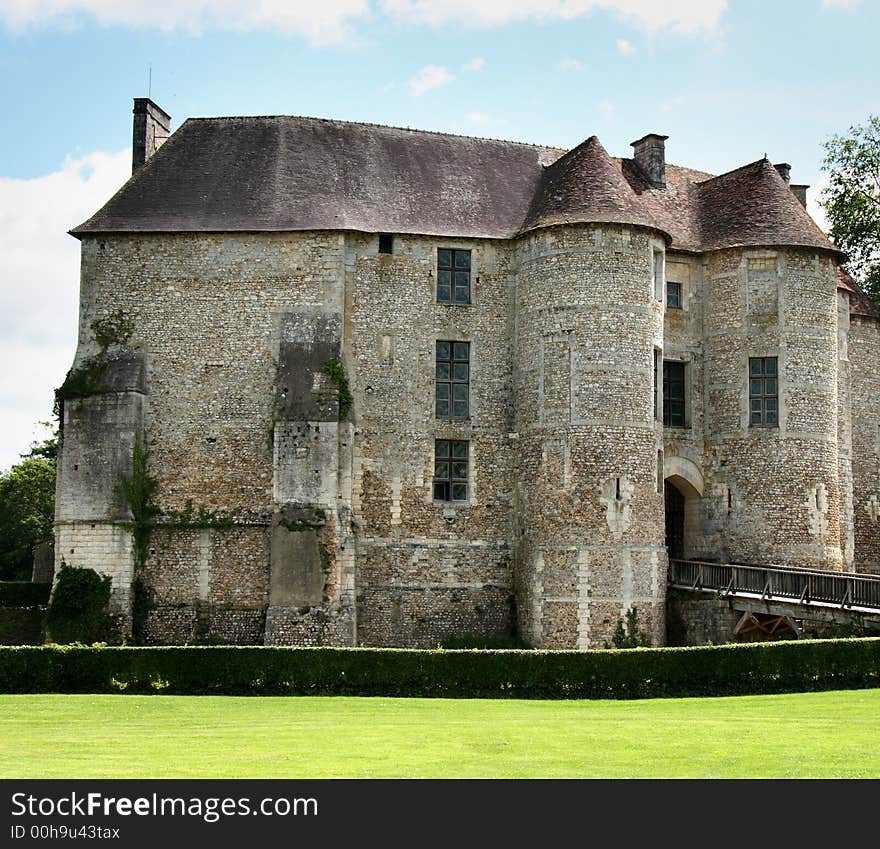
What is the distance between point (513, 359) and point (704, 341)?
6356 mm

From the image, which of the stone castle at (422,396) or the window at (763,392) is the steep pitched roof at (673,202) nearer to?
the stone castle at (422,396)

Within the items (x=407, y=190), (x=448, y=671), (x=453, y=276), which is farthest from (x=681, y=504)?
(x=448, y=671)

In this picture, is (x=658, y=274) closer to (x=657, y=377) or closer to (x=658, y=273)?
(x=658, y=273)

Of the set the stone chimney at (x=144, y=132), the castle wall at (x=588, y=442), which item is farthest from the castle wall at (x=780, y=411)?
the stone chimney at (x=144, y=132)

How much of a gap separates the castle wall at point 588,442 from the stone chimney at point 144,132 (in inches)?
490

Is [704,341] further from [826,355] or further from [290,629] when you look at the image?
[290,629]

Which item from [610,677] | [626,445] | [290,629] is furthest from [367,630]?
[610,677]

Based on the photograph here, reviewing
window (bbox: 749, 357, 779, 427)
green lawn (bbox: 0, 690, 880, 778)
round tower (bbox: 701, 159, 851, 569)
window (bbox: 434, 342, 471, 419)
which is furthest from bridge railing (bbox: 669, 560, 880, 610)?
window (bbox: 434, 342, 471, 419)

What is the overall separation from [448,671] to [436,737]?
25.7 ft

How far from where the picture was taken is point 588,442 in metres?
34.8

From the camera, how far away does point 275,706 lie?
24.3 m

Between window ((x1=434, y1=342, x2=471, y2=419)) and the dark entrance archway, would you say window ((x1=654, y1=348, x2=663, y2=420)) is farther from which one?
window ((x1=434, y1=342, x2=471, y2=419))

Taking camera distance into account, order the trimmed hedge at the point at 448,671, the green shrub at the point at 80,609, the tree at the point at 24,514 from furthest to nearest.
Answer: the tree at the point at 24,514 < the green shrub at the point at 80,609 < the trimmed hedge at the point at 448,671

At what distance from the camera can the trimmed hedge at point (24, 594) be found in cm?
3816
